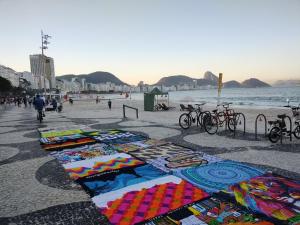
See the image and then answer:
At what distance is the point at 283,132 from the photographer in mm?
8977

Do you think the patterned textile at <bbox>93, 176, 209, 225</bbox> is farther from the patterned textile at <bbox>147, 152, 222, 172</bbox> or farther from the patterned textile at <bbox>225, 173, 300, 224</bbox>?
the patterned textile at <bbox>147, 152, 222, 172</bbox>

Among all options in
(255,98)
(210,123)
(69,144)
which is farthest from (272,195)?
(255,98)

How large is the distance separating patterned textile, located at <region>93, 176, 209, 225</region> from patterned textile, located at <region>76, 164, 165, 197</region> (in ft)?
0.78

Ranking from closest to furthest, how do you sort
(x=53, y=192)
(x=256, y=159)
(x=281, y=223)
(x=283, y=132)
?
1. (x=281, y=223)
2. (x=53, y=192)
3. (x=256, y=159)
4. (x=283, y=132)

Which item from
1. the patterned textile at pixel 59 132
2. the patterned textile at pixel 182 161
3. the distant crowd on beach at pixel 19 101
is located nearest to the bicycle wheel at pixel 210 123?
the patterned textile at pixel 182 161

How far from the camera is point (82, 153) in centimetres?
762

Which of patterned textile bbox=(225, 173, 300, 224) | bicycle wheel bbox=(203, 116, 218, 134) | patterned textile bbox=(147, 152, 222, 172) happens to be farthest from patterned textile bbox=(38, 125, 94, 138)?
patterned textile bbox=(225, 173, 300, 224)

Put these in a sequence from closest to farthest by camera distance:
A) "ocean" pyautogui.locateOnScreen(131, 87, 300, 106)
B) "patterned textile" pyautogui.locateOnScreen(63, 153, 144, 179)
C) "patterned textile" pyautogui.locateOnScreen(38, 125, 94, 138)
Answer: "patterned textile" pyautogui.locateOnScreen(63, 153, 144, 179), "patterned textile" pyautogui.locateOnScreen(38, 125, 94, 138), "ocean" pyautogui.locateOnScreen(131, 87, 300, 106)

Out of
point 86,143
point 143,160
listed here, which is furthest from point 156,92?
point 143,160

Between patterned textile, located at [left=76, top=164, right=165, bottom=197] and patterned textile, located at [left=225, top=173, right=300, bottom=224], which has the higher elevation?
patterned textile, located at [left=225, top=173, right=300, bottom=224]

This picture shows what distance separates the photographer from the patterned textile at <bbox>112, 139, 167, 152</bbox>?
8020 millimetres

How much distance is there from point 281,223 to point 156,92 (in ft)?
79.3

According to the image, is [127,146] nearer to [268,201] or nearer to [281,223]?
[268,201]

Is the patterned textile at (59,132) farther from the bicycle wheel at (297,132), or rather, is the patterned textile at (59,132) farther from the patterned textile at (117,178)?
the bicycle wheel at (297,132)
